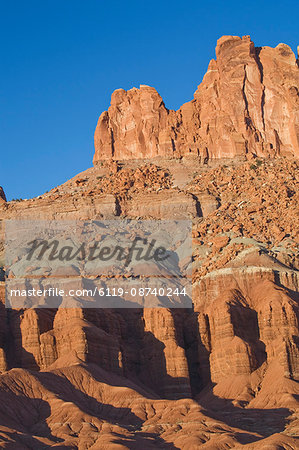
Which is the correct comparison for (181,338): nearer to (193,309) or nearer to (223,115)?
(193,309)

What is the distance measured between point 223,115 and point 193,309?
163 feet

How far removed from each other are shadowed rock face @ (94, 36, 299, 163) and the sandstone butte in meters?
0.22

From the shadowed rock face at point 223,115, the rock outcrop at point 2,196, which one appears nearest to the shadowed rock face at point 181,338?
the shadowed rock face at point 223,115

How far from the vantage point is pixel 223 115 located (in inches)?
Answer: 6516

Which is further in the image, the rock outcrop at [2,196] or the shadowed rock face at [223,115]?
the shadowed rock face at [223,115]

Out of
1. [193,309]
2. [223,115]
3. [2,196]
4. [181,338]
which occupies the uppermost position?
[223,115]

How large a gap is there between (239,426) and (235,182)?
64.1 metres

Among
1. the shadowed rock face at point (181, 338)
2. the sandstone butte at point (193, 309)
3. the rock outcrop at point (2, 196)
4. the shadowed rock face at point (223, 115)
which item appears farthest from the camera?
the shadowed rock face at point (223, 115)

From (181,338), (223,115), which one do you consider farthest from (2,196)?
(181,338)

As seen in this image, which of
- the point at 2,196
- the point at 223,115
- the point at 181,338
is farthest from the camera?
the point at 223,115

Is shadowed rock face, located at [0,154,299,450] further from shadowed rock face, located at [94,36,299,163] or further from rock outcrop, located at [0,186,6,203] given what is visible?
rock outcrop, located at [0,186,6,203]

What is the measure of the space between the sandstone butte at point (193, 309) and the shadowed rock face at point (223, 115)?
0.22 metres

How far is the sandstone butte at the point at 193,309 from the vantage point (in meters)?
90.7

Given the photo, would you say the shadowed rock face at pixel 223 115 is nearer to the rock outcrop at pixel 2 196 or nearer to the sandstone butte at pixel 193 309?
the sandstone butte at pixel 193 309
